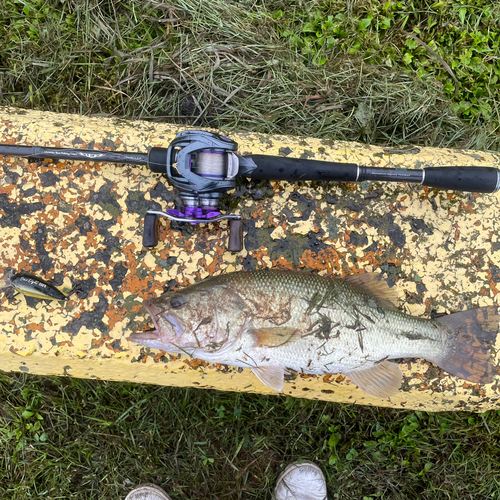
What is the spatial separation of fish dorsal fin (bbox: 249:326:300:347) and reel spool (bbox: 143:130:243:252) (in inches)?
31.4

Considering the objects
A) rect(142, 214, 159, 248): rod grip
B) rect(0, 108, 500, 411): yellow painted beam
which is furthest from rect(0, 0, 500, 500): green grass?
rect(142, 214, 159, 248): rod grip

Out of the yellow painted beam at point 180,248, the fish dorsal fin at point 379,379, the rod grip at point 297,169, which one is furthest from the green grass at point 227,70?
the fish dorsal fin at point 379,379

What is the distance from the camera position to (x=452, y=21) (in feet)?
12.4

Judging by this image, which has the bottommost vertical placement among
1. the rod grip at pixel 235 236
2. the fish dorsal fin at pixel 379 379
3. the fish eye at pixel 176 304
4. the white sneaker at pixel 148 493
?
the white sneaker at pixel 148 493

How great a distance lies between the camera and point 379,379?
265 cm

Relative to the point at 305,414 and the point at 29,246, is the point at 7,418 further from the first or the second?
the point at 305,414

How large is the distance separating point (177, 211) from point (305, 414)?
2.26 metres

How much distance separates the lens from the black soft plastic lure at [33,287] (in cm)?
264

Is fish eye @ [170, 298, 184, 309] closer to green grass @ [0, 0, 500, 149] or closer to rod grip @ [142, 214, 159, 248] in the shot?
rod grip @ [142, 214, 159, 248]

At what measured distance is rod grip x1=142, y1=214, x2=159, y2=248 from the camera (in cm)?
269

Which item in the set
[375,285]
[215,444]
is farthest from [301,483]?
[375,285]

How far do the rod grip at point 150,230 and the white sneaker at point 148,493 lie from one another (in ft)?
7.66

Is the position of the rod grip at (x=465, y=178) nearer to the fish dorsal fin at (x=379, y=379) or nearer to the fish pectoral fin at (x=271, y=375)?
the fish dorsal fin at (x=379, y=379)

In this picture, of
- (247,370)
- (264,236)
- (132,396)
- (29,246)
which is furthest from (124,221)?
(132,396)
